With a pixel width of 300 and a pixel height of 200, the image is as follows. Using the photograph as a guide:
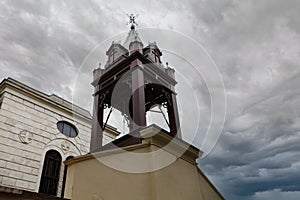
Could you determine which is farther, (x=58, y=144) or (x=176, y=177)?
(x=58, y=144)

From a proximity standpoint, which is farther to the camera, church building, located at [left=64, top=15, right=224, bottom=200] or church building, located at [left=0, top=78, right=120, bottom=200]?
church building, located at [left=0, top=78, right=120, bottom=200]

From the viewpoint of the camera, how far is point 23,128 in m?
8.30

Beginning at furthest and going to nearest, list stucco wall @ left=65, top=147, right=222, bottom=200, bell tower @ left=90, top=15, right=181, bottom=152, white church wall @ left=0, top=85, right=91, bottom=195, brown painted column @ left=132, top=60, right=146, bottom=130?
white church wall @ left=0, top=85, right=91, bottom=195
bell tower @ left=90, top=15, right=181, bottom=152
brown painted column @ left=132, top=60, right=146, bottom=130
stucco wall @ left=65, top=147, right=222, bottom=200

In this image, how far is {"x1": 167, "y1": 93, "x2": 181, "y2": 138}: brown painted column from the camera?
6238mm

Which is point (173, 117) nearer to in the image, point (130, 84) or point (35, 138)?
point (130, 84)

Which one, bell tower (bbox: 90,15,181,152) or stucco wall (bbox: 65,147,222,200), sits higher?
bell tower (bbox: 90,15,181,152)

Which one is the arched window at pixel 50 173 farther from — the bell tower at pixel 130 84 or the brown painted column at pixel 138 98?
the brown painted column at pixel 138 98

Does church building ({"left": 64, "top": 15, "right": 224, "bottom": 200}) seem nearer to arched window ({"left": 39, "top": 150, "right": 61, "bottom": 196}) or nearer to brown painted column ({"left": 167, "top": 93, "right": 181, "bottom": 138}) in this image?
brown painted column ({"left": 167, "top": 93, "right": 181, "bottom": 138})

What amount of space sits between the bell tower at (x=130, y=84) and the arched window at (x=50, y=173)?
3.68m

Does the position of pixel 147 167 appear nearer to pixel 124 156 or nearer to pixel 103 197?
pixel 124 156

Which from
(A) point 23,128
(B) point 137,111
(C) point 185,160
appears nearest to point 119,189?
(C) point 185,160

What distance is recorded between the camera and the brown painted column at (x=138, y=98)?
5172 millimetres

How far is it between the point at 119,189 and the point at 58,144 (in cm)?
703

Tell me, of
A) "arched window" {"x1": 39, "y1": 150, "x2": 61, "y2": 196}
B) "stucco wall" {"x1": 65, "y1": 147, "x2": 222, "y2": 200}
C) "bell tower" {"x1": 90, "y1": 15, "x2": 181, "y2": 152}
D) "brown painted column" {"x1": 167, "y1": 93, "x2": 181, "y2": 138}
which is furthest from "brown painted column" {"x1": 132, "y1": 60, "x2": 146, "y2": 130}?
"arched window" {"x1": 39, "y1": 150, "x2": 61, "y2": 196}
